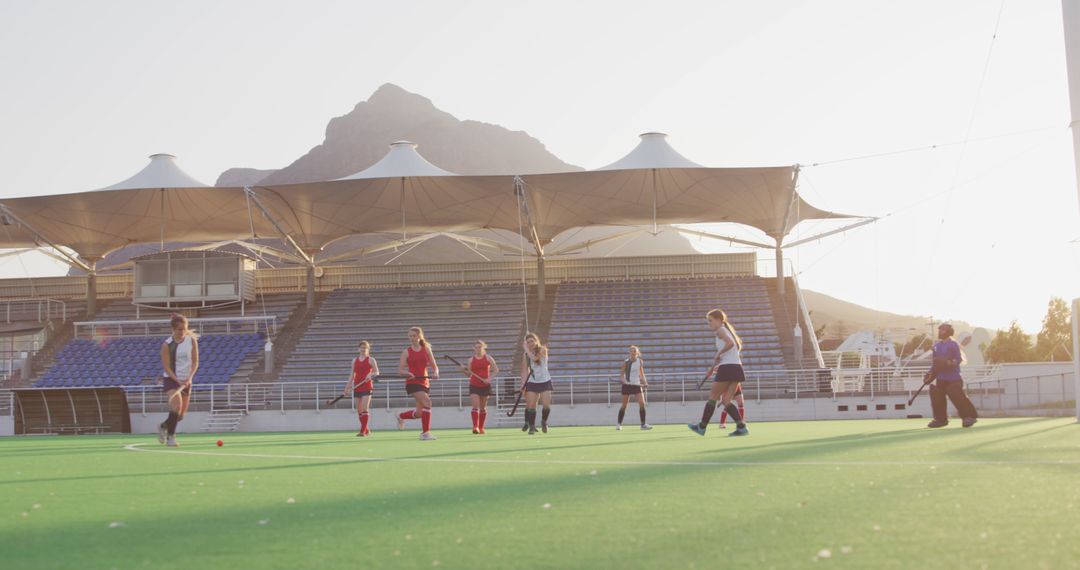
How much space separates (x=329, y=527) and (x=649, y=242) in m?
178

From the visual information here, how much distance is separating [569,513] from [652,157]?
100 feet

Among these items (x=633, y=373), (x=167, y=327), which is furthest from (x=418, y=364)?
(x=167, y=327)

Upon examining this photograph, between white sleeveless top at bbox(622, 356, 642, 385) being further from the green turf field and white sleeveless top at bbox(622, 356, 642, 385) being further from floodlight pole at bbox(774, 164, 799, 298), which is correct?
floodlight pole at bbox(774, 164, 799, 298)

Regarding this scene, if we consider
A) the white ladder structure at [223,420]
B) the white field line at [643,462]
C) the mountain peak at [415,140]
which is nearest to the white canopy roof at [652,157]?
the white ladder structure at [223,420]

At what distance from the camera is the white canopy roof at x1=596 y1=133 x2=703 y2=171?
34341 millimetres

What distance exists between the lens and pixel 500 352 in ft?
120

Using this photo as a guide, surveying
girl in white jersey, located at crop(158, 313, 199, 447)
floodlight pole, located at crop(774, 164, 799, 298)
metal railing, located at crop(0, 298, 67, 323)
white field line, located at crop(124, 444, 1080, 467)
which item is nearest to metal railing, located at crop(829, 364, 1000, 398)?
floodlight pole, located at crop(774, 164, 799, 298)

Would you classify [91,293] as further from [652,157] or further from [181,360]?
[181,360]

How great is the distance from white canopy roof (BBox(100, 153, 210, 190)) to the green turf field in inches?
1177

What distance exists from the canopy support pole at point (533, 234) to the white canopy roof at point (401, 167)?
7.60 ft

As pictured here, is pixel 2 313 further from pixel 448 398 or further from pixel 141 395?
pixel 448 398

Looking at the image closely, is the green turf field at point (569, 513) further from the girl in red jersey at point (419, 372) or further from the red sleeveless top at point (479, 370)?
the red sleeveless top at point (479, 370)

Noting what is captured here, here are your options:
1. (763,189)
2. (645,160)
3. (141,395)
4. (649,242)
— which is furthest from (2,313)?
(649,242)

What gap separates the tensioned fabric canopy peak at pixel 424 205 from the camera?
35.2m
